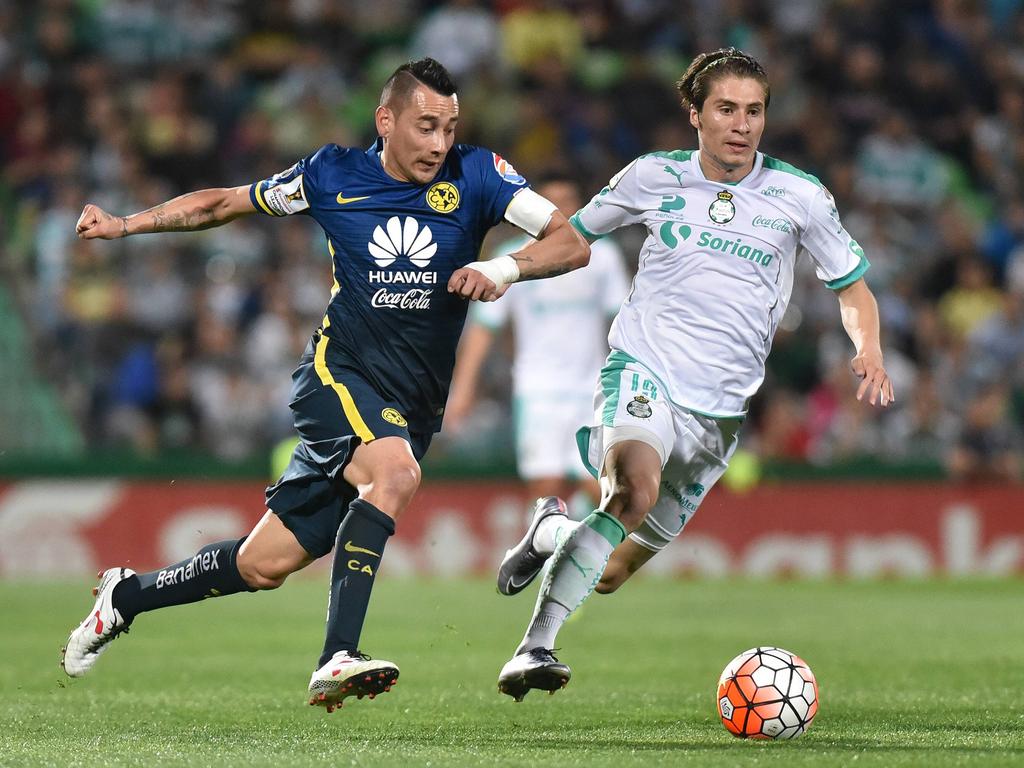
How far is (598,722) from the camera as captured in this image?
627cm

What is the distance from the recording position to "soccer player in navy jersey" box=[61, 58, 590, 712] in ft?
20.5

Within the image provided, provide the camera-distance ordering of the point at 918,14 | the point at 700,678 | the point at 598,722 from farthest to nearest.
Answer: the point at 918,14, the point at 700,678, the point at 598,722

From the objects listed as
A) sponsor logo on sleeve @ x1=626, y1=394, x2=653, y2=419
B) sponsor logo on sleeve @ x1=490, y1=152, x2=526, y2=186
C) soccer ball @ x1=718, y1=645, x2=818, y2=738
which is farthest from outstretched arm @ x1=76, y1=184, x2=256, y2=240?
soccer ball @ x1=718, y1=645, x2=818, y2=738

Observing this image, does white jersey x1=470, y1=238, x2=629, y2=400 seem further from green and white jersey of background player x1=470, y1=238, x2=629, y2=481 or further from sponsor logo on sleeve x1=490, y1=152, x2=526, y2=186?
sponsor logo on sleeve x1=490, y1=152, x2=526, y2=186

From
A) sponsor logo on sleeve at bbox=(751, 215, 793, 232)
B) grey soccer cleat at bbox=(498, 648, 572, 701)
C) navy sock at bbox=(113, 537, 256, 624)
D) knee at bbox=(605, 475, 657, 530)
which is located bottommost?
grey soccer cleat at bbox=(498, 648, 572, 701)

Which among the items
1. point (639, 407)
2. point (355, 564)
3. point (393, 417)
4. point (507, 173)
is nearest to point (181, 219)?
point (393, 417)

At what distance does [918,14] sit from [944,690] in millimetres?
13511

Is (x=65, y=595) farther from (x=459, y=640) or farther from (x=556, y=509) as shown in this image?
(x=556, y=509)

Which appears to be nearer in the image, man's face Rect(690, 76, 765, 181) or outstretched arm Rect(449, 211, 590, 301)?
outstretched arm Rect(449, 211, 590, 301)

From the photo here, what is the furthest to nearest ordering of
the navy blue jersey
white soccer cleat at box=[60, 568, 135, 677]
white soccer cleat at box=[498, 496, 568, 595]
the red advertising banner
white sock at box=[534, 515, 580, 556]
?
the red advertising banner
white soccer cleat at box=[498, 496, 568, 595]
white sock at box=[534, 515, 580, 556]
white soccer cleat at box=[60, 568, 135, 677]
the navy blue jersey

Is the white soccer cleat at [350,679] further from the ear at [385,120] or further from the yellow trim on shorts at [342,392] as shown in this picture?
the ear at [385,120]

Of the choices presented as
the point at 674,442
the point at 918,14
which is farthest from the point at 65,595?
the point at 918,14

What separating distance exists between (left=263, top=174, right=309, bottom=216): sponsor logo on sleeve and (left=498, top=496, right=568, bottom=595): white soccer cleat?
1.75m

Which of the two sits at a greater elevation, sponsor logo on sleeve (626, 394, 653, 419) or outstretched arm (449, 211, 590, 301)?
outstretched arm (449, 211, 590, 301)
